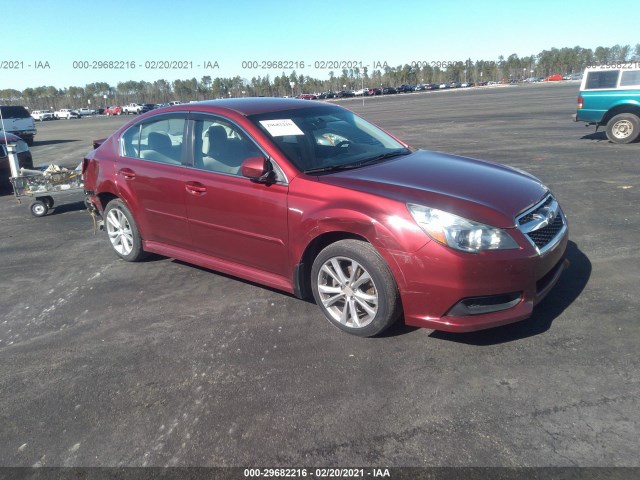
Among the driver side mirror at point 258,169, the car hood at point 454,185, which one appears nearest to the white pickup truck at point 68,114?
Answer: the driver side mirror at point 258,169

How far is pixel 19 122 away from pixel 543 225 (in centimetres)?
2666

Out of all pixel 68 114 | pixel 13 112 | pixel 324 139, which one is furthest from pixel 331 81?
pixel 324 139

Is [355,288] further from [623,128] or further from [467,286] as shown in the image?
[623,128]

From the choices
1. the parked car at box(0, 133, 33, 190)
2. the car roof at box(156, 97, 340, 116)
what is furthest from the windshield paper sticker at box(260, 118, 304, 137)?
the parked car at box(0, 133, 33, 190)

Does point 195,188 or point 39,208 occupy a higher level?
point 195,188

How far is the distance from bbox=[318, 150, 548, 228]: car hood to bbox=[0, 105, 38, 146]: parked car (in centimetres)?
2485

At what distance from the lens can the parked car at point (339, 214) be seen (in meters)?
3.38

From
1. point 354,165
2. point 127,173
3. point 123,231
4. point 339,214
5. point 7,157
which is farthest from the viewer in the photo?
point 7,157

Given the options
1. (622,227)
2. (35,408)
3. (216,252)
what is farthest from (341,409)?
(622,227)

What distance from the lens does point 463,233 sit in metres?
3.36

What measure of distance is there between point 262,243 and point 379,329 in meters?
1.22

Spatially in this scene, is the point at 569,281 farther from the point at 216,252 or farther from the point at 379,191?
the point at 216,252

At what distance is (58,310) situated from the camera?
185 inches

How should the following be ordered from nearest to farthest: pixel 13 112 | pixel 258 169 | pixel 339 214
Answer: pixel 339 214 < pixel 258 169 < pixel 13 112
